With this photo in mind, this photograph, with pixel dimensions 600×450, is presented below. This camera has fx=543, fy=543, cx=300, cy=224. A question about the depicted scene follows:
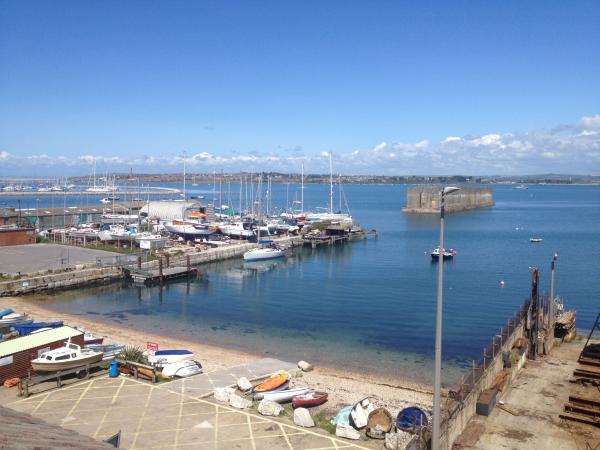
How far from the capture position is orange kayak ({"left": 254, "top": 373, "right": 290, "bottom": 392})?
66.4 feet

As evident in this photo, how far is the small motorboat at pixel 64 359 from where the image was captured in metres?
19.8

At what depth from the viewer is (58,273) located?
1828 inches

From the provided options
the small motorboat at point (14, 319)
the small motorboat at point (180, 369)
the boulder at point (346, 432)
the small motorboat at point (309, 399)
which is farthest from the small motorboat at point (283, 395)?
the small motorboat at point (14, 319)

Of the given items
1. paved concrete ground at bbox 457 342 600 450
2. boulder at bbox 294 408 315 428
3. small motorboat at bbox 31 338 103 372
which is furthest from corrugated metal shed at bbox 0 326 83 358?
paved concrete ground at bbox 457 342 600 450

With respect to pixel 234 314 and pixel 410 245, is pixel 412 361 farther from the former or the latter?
pixel 410 245

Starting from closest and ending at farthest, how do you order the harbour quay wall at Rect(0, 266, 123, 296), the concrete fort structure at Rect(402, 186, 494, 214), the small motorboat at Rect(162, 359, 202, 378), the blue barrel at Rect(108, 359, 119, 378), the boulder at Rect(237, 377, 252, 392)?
the boulder at Rect(237, 377, 252, 392) → the blue barrel at Rect(108, 359, 119, 378) → the small motorboat at Rect(162, 359, 202, 378) → the harbour quay wall at Rect(0, 266, 123, 296) → the concrete fort structure at Rect(402, 186, 494, 214)

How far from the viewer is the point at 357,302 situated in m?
42.8

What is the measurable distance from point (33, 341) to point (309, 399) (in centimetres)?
1106

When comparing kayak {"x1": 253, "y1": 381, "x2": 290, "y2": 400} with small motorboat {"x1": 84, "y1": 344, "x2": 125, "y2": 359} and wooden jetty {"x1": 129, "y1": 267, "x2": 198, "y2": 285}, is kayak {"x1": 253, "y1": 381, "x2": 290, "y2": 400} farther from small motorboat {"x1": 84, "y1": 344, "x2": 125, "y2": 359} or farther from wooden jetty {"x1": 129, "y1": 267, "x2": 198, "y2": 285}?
wooden jetty {"x1": 129, "y1": 267, "x2": 198, "y2": 285}

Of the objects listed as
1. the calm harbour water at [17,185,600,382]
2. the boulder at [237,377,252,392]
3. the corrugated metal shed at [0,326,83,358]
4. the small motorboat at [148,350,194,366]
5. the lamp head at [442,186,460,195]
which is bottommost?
the calm harbour water at [17,185,600,382]

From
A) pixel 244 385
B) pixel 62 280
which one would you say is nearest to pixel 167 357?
pixel 244 385

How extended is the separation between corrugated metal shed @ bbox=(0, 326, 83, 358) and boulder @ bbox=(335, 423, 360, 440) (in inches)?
490

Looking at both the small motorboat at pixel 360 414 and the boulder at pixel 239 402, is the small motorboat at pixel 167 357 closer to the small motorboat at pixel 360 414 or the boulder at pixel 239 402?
the boulder at pixel 239 402

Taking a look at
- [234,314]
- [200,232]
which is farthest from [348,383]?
[200,232]
